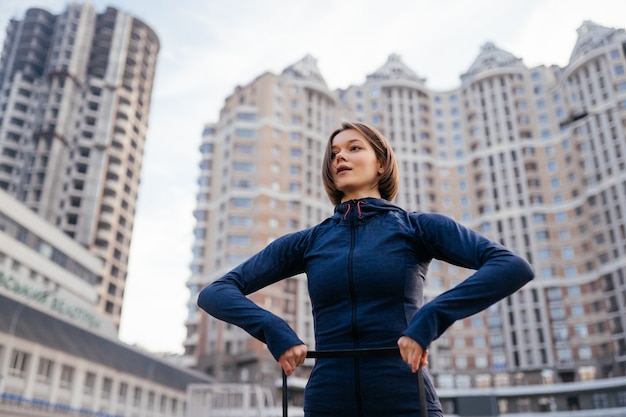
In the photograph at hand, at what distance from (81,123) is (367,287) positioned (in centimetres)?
8685

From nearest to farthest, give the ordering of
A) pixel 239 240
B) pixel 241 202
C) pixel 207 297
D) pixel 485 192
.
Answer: pixel 207 297, pixel 239 240, pixel 241 202, pixel 485 192

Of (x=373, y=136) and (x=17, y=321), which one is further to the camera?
(x=17, y=321)

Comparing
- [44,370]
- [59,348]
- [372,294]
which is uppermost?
[59,348]

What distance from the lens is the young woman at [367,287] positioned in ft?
7.14

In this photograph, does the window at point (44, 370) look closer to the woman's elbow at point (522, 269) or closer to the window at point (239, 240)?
the window at point (239, 240)

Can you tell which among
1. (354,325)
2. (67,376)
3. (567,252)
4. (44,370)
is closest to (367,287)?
(354,325)

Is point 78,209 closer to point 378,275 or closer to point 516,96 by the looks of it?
point 516,96

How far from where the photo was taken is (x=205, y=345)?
66.6 metres

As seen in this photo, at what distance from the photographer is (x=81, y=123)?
82.6 metres

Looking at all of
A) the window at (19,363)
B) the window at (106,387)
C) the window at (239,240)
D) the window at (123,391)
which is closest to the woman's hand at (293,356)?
the window at (19,363)

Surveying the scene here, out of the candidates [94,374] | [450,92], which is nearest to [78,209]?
[94,374]

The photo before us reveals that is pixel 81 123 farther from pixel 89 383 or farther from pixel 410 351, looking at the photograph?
pixel 410 351

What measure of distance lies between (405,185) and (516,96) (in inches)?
741

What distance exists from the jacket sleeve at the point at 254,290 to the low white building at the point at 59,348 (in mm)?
30617
